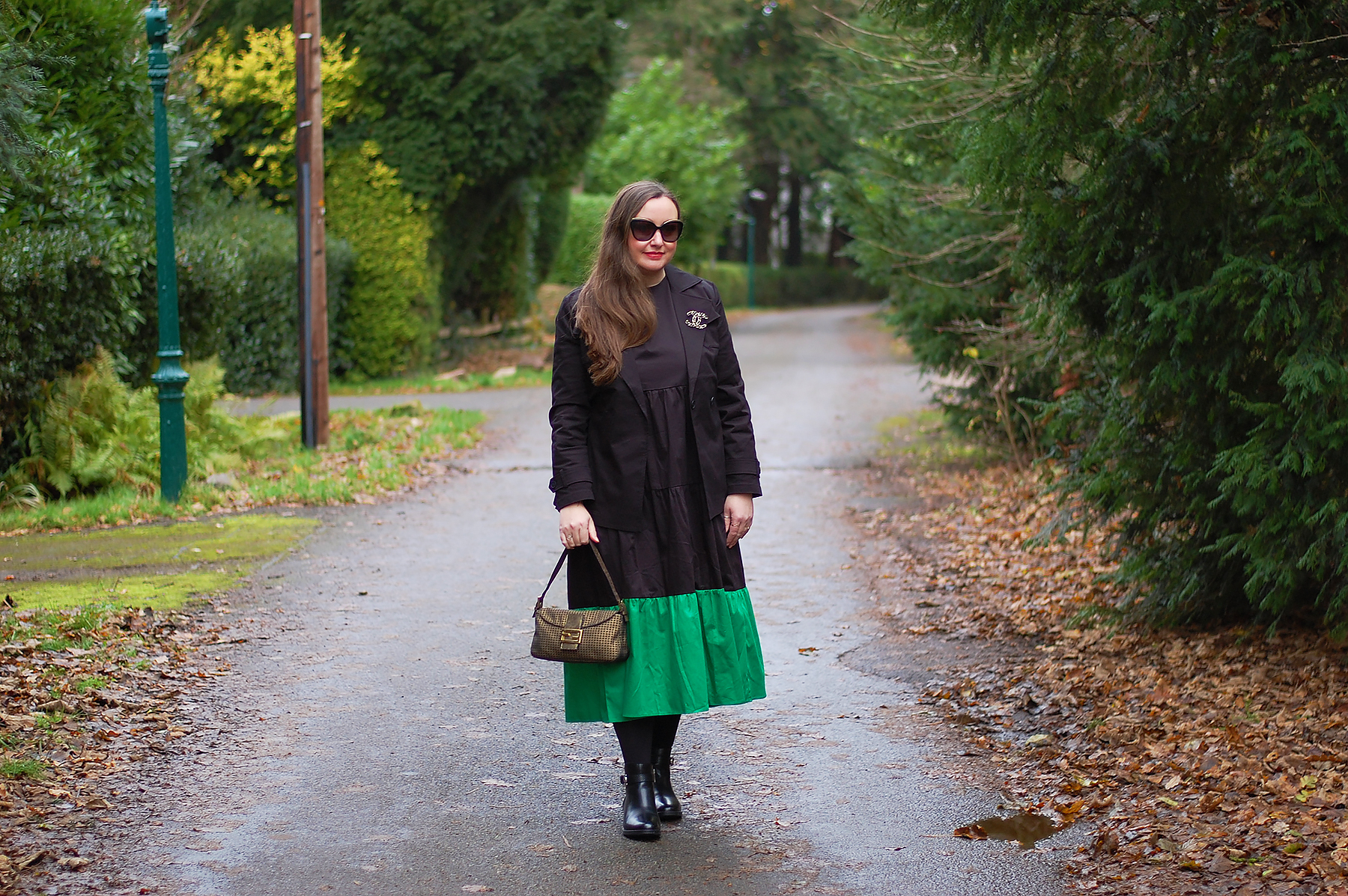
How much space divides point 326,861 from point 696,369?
6.37 ft

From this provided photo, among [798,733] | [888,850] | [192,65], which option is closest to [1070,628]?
[798,733]

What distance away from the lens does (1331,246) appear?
16.7ft

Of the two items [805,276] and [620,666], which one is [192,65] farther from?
[805,276]

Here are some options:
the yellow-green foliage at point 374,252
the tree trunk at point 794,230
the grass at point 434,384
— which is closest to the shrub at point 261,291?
the yellow-green foliage at point 374,252

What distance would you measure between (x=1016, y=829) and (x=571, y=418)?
2.01 metres

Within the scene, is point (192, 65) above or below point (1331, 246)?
above

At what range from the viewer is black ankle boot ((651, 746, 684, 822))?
4.49m

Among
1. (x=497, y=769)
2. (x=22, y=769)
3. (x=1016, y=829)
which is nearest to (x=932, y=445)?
(x=497, y=769)

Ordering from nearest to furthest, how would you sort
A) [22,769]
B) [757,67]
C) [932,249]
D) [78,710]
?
[22,769]
[78,710]
[932,249]
[757,67]

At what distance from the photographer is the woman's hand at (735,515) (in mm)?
4438

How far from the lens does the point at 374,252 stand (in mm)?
21984

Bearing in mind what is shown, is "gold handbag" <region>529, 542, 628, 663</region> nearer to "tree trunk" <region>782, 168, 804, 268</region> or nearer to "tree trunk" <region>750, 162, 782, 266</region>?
"tree trunk" <region>750, 162, 782, 266</region>

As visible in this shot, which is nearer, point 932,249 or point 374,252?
point 932,249

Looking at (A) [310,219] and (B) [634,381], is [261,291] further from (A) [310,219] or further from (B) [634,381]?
(B) [634,381]
